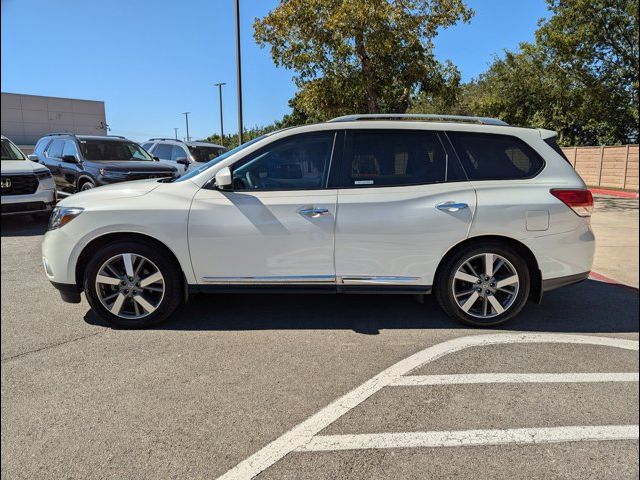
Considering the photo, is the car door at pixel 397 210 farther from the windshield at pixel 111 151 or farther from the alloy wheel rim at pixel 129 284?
the windshield at pixel 111 151

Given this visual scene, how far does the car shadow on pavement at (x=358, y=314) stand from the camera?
407cm

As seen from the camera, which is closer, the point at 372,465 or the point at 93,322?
the point at 372,465

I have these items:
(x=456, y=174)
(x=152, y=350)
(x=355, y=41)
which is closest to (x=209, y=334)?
(x=152, y=350)

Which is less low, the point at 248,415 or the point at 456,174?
the point at 456,174

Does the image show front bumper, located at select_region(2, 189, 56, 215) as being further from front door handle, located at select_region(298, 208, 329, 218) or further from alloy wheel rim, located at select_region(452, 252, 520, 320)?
alloy wheel rim, located at select_region(452, 252, 520, 320)

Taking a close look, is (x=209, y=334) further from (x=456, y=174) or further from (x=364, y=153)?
(x=456, y=174)

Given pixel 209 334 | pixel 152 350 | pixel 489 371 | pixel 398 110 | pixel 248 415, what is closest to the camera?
pixel 248 415

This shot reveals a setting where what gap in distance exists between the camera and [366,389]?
302 cm

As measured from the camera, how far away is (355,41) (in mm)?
13273

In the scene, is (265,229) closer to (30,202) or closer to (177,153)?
(30,202)

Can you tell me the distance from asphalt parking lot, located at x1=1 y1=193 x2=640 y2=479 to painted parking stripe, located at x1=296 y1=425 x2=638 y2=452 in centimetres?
1

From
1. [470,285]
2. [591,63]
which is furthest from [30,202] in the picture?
[591,63]

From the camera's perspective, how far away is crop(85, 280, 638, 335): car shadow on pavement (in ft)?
13.3

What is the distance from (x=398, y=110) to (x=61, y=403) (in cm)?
1543
